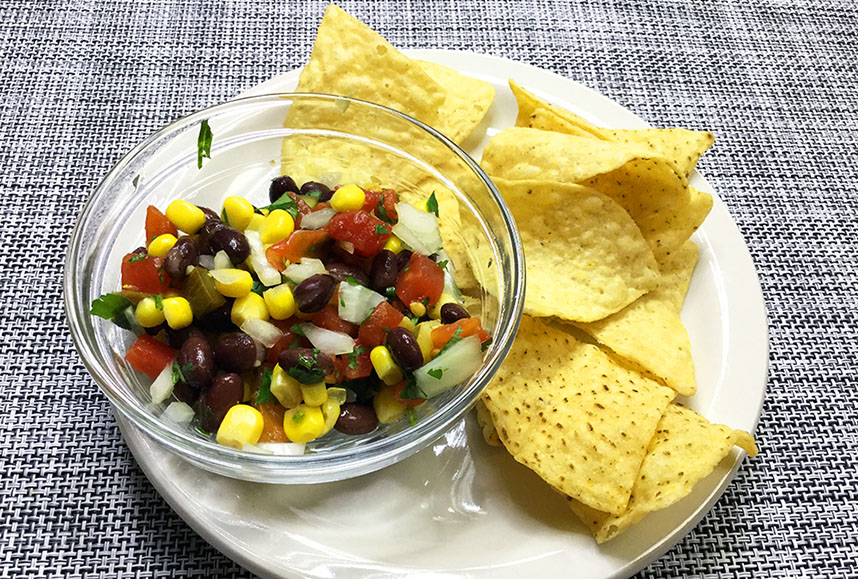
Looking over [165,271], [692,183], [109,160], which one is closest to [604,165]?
[692,183]

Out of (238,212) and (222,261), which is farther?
(238,212)

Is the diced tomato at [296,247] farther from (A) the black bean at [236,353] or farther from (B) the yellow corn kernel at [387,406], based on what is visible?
(B) the yellow corn kernel at [387,406]

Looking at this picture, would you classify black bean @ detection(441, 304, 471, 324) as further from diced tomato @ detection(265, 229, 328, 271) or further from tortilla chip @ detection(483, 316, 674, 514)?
diced tomato @ detection(265, 229, 328, 271)

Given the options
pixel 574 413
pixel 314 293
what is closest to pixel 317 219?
pixel 314 293

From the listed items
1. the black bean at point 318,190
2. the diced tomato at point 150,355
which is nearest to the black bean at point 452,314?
the black bean at point 318,190

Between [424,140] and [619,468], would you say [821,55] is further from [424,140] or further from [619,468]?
[619,468]

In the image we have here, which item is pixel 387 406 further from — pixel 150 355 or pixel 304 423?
pixel 150 355

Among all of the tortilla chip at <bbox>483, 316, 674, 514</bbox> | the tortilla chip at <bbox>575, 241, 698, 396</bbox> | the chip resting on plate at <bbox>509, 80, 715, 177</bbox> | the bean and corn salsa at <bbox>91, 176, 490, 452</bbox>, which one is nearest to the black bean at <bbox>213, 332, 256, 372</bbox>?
the bean and corn salsa at <bbox>91, 176, 490, 452</bbox>
